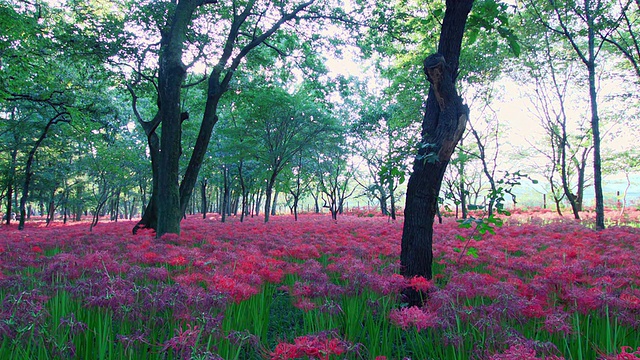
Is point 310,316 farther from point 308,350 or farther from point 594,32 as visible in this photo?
point 594,32

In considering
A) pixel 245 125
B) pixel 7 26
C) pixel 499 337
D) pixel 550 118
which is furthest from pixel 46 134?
pixel 550 118

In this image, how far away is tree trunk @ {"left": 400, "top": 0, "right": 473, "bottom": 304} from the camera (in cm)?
315

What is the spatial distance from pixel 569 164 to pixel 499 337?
2801 centimetres

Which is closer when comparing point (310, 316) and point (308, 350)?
point (308, 350)

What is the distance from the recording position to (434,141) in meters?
3.16

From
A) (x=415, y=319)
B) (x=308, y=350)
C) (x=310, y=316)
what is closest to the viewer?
(x=308, y=350)

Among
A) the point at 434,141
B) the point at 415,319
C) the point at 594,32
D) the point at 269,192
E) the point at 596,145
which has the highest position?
the point at 594,32

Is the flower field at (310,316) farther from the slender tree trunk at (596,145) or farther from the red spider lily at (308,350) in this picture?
the slender tree trunk at (596,145)

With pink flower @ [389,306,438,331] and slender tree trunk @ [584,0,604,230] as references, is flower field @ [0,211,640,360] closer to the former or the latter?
pink flower @ [389,306,438,331]

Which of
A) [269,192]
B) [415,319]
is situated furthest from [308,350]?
[269,192]

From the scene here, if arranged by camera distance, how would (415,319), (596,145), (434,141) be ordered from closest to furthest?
(415,319)
(434,141)
(596,145)

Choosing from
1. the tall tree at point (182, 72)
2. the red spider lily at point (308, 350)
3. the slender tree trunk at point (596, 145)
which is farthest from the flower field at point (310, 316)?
the slender tree trunk at point (596, 145)

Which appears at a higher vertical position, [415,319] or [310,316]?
[415,319]

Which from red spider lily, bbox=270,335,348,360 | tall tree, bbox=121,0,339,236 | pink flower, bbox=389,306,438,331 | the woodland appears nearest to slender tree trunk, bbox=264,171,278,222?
the woodland
